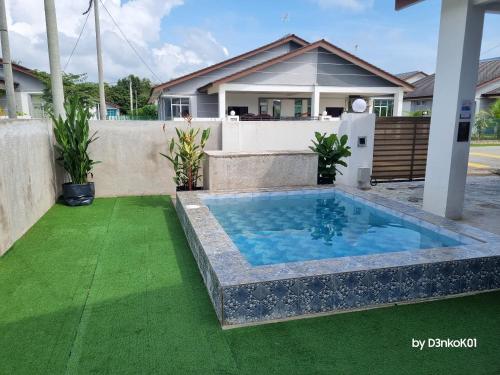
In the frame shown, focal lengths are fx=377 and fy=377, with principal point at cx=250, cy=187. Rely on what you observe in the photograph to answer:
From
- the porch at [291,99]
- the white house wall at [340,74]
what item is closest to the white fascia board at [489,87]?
the porch at [291,99]

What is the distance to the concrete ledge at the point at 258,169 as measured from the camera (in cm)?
804

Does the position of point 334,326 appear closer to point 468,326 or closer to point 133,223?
point 468,326

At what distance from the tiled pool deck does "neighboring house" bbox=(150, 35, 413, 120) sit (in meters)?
15.3

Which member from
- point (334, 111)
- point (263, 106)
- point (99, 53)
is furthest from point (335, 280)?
point (334, 111)

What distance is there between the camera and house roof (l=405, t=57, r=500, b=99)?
3006 centimetres

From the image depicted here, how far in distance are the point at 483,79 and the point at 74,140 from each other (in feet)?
113

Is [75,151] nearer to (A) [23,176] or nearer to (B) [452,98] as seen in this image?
(A) [23,176]

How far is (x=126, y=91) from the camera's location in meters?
75.9

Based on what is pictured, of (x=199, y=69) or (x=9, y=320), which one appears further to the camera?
(x=199, y=69)

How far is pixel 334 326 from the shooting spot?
138 inches

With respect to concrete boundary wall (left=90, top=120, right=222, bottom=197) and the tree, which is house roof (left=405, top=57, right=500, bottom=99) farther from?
the tree

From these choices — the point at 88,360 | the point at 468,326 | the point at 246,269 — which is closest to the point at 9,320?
the point at 88,360

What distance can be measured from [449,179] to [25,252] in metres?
6.61

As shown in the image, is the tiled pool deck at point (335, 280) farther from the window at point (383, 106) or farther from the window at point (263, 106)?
the window at point (383, 106)
